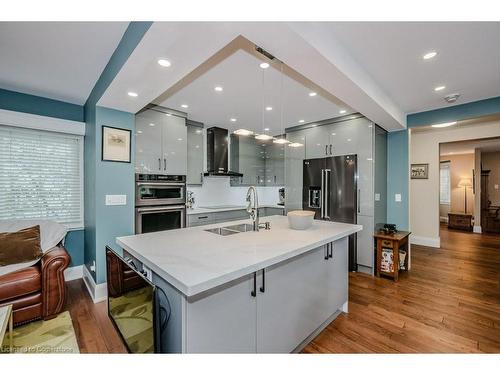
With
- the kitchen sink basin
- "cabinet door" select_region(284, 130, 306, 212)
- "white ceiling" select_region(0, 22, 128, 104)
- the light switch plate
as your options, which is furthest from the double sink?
"cabinet door" select_region(284, 130, 306, 212)

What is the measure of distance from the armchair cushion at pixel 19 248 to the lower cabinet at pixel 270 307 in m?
2.17

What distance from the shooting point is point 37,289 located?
2.16 m

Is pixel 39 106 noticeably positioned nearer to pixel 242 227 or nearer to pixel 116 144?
pixel 116 144

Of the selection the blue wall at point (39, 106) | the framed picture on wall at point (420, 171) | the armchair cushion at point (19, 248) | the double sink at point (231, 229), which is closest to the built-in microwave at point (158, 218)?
the armchair cushion at point (19, 248)

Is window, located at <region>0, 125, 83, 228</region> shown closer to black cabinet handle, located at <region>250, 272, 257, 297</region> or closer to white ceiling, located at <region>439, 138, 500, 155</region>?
black cabinet handle, located at <region>250, 272, 257, 297</region>

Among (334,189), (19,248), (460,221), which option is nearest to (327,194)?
(334,189)

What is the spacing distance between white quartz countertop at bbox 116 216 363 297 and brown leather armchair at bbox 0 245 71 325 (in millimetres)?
1136

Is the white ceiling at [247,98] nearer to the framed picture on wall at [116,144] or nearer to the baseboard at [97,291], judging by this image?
the framed picture on wall at [116,144]

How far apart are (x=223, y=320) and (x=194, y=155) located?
3.13m

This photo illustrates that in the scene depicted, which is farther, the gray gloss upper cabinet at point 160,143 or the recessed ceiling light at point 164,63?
the gray gloss upper cabinet at point 160,143

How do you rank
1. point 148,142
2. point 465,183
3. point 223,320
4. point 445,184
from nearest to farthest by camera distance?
point 223,320, point 148,142, point 465,183, point 445,184

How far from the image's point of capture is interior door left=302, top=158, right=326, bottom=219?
391 centimetres

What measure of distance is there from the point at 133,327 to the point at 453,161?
32.8 ft

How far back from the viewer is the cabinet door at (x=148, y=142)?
313cm
